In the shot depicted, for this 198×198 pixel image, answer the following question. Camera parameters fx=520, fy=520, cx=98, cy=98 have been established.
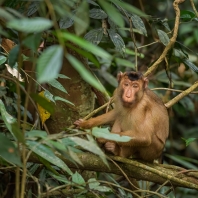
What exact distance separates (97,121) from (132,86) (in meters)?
0.43

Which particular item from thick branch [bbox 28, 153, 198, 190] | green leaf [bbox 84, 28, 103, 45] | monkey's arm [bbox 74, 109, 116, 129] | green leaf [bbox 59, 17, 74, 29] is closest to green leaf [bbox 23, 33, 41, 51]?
thick branch [bbox 28, 153, 198, 190]

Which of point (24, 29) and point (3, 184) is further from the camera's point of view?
point (3, 184)

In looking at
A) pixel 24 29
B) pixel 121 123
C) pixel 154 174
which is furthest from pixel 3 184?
pixel 24 29

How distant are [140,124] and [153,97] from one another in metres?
0.29

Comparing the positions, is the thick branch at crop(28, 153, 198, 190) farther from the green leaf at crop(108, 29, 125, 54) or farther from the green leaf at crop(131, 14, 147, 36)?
the green leaf at crop(131, 14, 147, 36)

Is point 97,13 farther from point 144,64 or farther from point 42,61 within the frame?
point 144,64

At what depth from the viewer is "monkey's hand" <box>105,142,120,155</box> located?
13.7 ft

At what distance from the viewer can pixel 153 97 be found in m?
4.45

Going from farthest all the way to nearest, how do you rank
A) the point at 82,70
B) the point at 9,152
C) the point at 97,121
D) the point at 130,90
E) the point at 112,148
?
1. the point at 97,121
2. the point at 130,90
3. the point at 112,148
4. the point at 9,152
5. the point at 82,70

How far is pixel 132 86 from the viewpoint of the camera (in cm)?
427

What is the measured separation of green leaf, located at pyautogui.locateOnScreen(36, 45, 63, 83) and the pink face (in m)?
2.64

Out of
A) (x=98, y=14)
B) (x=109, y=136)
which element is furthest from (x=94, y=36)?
(x=109, y=136)

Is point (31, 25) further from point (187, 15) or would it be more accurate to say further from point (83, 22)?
point (187, 15)

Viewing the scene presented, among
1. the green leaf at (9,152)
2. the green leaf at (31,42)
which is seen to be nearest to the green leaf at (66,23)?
the green leaf at (9,152)
